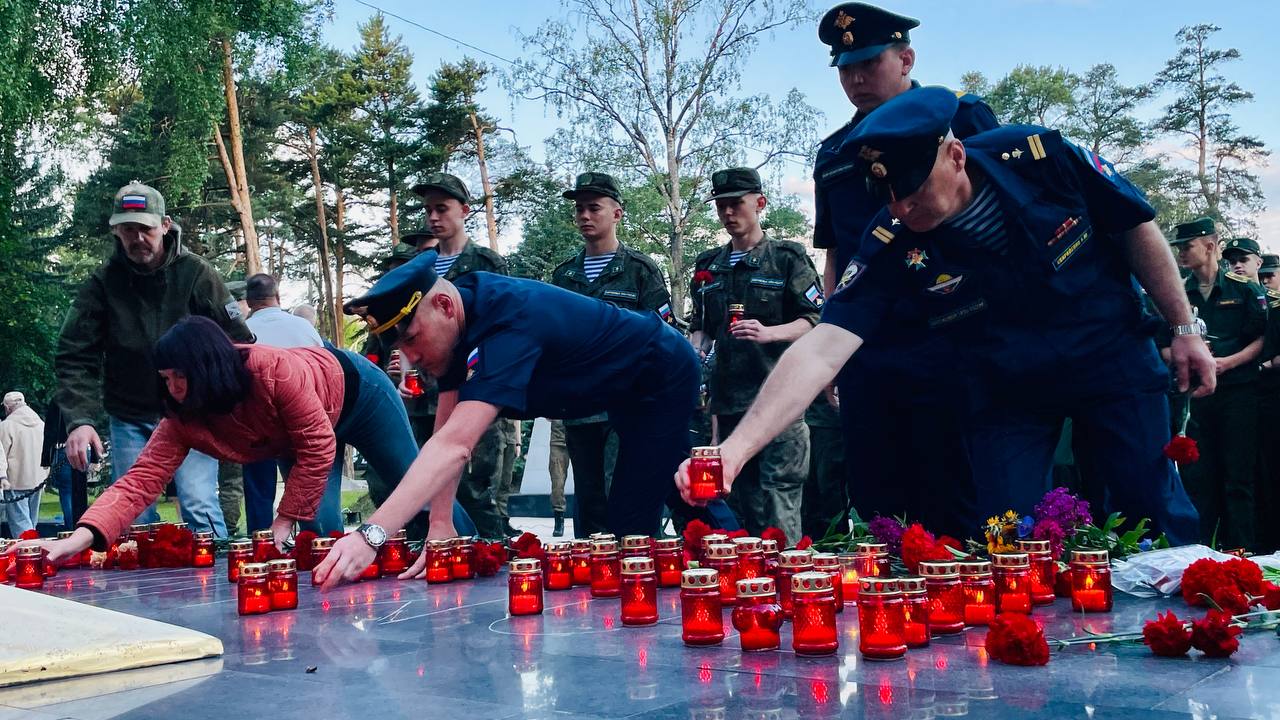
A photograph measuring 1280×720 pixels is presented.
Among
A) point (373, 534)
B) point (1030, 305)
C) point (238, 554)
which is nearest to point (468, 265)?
point (238, 554)

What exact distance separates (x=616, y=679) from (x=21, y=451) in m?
15.3

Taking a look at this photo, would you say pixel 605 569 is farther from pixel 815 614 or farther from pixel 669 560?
pixel 815 614

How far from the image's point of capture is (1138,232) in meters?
4.44

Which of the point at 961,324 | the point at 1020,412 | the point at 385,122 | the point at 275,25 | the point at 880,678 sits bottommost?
the point at 880,678

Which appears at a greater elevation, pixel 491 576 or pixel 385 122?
pixel 385 122

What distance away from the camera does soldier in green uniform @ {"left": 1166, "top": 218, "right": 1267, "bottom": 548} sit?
333 inches

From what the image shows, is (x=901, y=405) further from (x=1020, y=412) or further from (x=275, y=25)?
(x=275, y=25)

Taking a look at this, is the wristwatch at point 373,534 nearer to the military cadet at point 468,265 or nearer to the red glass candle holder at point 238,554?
the red glass candle holder at point 238,554

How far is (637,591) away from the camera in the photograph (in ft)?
12.6

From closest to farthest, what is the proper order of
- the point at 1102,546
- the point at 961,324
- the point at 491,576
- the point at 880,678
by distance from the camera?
1. the point at 880,678
2. the point at 1102,546
3. the point at 961,324
4. the point at 491,576

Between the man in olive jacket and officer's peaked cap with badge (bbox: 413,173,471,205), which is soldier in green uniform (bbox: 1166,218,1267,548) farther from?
the man in olive jacket

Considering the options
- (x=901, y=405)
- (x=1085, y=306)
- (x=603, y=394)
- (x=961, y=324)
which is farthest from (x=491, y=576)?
(x=1085, y=306)

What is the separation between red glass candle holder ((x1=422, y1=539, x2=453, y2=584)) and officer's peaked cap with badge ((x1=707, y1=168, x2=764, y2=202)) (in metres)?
3.50

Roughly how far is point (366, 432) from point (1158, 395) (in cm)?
393
